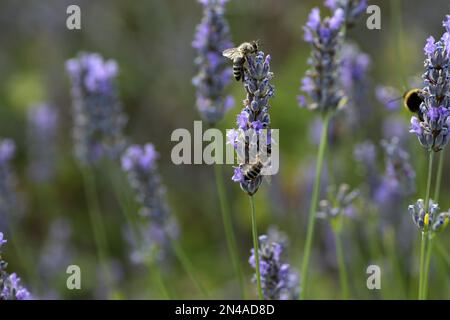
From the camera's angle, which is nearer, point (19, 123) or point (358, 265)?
point (358, 265)

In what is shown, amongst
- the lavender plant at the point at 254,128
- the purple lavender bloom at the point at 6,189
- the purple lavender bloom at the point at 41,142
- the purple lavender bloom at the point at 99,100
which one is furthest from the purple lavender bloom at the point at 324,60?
the purple lavender bloom at the point at 41,142

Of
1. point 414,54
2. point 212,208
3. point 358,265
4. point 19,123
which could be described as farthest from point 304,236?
point 19,123

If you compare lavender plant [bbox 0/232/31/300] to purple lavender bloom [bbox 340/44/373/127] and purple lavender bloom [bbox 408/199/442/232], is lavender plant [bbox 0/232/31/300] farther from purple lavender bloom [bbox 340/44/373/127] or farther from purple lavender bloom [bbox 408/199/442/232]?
purple lavender bloom [bbox 340/44/373/127]

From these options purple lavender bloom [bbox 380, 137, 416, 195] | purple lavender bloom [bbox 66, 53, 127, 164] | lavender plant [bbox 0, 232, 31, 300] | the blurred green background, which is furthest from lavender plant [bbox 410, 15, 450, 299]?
the blurred green background

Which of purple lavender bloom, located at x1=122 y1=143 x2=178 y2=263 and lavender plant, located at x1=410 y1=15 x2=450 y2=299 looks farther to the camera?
purple lavender bloom, located at x1=122 y1=143 x2=178 y2=263

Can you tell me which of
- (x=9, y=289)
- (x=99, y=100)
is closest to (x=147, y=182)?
(x=99, y=100)
